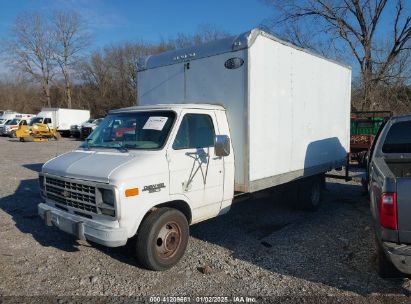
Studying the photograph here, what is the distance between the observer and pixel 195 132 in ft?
16.8

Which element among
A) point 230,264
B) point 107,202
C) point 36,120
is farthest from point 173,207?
point 36,120

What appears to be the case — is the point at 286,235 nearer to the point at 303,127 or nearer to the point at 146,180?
the point at 303,127

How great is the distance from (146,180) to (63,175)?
4.07 ft

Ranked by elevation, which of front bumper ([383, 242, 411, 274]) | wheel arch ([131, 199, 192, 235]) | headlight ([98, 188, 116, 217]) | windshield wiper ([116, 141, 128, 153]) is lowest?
front bumper ([383, 242, 411, 274])

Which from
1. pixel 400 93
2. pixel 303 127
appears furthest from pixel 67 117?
pixel 303 127

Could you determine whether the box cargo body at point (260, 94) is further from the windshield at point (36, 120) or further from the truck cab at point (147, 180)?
the windshield at point (36, 120)

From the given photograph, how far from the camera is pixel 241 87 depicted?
533cm

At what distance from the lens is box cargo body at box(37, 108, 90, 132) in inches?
1348

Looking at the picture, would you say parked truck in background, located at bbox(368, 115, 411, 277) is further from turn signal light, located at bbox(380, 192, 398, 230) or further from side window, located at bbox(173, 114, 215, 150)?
side window, located at bbox(173, 114, 215, 150)

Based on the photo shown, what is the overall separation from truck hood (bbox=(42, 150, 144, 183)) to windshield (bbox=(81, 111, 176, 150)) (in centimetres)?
23

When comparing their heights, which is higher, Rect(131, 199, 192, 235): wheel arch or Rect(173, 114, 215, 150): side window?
Rect(173, 114, 215, 150): side window

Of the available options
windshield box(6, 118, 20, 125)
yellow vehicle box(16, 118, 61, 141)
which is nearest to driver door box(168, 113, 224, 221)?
yellow vehicle box(16, 118, 61, 141)

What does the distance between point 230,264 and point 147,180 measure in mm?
1709

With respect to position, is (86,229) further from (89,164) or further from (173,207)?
(173,207)
